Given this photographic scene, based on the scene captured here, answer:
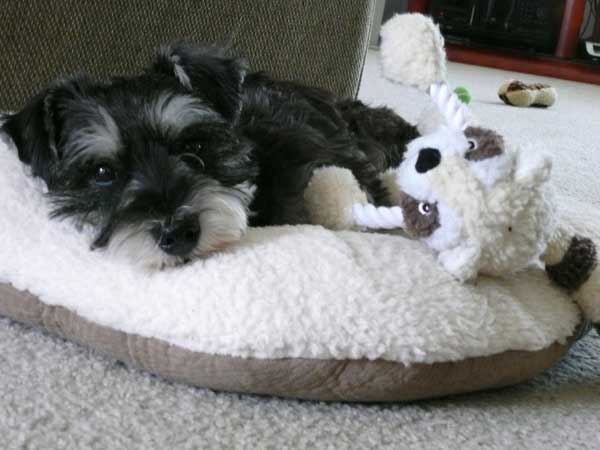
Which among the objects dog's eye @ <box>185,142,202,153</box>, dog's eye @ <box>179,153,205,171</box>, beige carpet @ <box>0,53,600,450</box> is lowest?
beige carpet @ <box>0,53,600,450</box>

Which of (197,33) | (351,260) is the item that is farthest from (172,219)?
(197,33)

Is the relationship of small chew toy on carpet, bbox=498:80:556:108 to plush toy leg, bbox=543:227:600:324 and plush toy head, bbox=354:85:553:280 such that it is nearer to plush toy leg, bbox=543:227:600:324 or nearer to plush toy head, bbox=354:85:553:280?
plush toy leg, bbox=543:227:600:324

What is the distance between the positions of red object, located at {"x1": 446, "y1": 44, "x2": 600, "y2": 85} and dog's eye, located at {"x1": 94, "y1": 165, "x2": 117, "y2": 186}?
5.89 m

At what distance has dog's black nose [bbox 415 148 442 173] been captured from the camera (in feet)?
4.00

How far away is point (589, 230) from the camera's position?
145cm

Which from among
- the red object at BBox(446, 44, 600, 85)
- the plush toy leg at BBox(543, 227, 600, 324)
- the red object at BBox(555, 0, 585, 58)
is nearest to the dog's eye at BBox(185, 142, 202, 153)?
the plush toy leg at BBox(543, 227, 600, 324)

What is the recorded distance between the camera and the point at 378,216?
1344 millimetres

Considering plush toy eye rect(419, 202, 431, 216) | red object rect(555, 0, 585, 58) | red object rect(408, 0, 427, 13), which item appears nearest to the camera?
plush toy eye rect(419, 202, 431, 216)

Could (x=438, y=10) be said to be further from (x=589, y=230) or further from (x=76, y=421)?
(x=76, y=421)

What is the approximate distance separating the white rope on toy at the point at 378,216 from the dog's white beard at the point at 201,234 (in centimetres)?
22

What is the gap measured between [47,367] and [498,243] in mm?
Answer: 769

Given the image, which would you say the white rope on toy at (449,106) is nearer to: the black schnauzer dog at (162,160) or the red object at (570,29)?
the black schnauzer dog at (162,160)

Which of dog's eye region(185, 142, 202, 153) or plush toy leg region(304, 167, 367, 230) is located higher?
dog's eye region(185, 142, 202, 153)

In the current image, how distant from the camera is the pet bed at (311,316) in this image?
115cm
